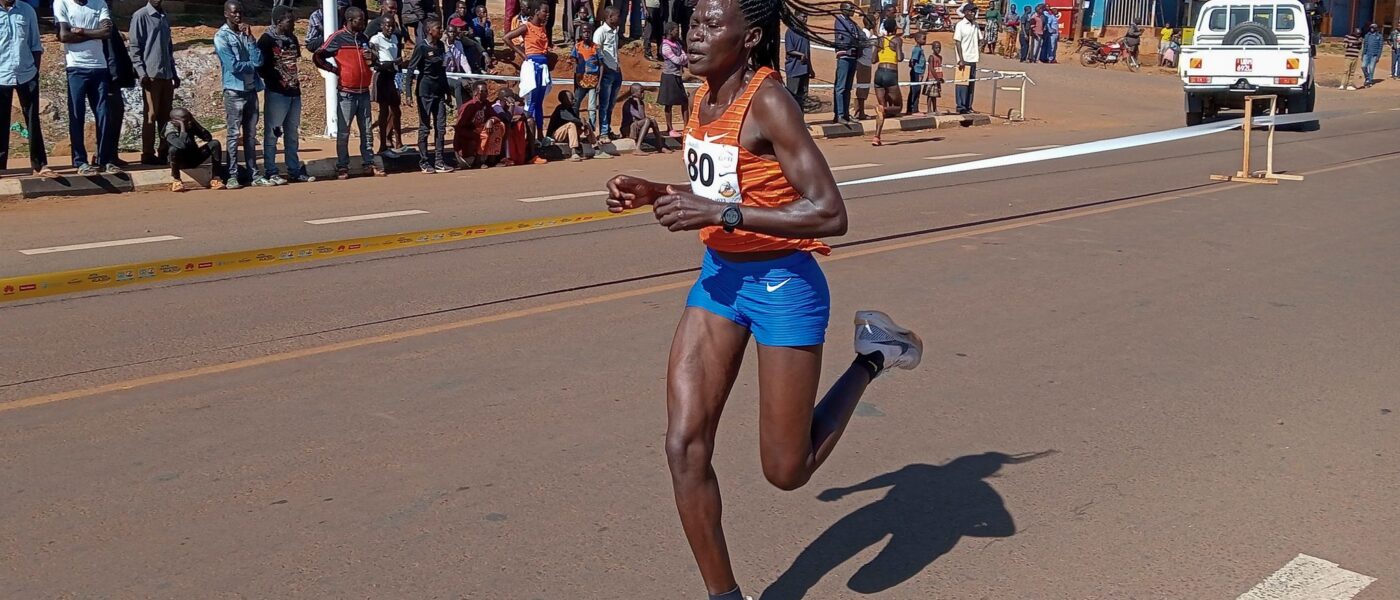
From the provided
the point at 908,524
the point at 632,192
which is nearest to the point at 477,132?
the point at 908,524

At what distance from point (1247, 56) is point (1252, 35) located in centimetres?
37

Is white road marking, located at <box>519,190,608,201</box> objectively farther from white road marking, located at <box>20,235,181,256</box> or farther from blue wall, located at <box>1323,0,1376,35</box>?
blue wall, located at <box>1323,0,1376,35</box>

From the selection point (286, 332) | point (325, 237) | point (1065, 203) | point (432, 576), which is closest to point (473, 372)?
point (286, 332)

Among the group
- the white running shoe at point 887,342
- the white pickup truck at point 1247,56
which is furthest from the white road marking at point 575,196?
the white pickup truck at point 1247,56

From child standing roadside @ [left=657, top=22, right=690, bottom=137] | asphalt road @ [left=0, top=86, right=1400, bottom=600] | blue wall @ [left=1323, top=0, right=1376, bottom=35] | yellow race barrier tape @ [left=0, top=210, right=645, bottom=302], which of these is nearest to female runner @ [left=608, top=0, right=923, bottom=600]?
asphalt road @ [left=0, top=86, right=1400, bottom=600]

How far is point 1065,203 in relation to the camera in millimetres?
12430

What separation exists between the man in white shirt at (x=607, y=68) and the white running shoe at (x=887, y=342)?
13.9 meters

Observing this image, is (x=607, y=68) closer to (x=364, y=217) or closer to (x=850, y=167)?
(x=850, y=167)

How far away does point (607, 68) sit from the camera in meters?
17.7

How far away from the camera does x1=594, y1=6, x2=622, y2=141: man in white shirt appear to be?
57.6 feet

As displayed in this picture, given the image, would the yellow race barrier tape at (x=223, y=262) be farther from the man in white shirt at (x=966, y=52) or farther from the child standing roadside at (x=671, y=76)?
the man in white shirt at (x=966, y=52)

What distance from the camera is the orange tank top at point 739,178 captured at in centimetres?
358

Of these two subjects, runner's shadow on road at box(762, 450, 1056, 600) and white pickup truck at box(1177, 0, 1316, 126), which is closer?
runner's shadow on road at box(762, 450, 1056, 600)

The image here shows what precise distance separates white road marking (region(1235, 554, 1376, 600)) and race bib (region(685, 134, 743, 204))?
196 cm
